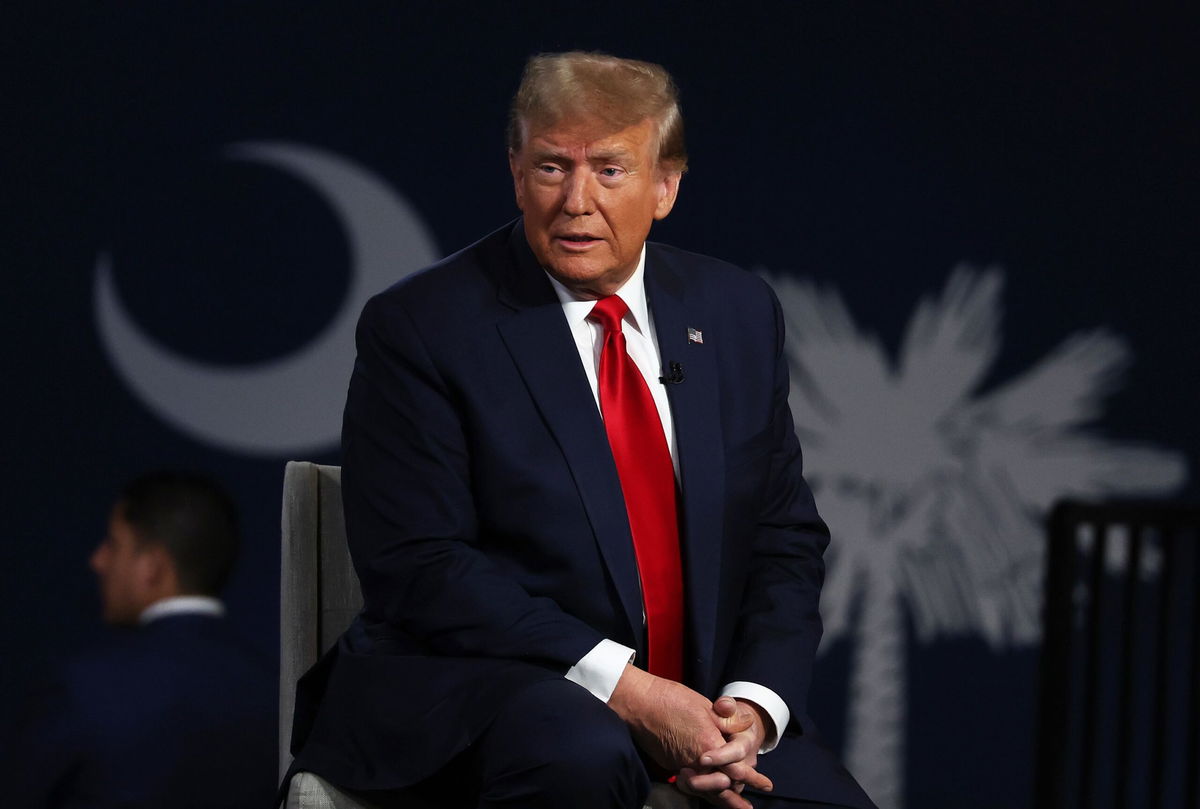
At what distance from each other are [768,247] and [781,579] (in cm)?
190

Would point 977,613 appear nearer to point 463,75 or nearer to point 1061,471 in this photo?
point 1061,471

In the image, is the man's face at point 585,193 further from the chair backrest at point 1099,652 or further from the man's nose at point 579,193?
the chair backrest at point 1099,652

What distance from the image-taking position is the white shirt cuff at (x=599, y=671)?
5.66 ft

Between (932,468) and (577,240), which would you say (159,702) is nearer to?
(577,240)

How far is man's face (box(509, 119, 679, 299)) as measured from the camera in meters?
1.87

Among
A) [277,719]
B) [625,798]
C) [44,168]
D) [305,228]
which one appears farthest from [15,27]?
[625,798]

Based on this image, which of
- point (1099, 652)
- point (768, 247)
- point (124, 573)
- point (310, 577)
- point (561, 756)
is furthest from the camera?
point (768, 247)

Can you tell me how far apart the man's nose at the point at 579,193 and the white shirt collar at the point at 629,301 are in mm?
113

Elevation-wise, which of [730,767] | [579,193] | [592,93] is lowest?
[730,767]

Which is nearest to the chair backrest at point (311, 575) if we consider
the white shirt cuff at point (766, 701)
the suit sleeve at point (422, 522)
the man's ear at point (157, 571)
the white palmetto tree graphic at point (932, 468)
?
the suit sleeve at point (422, 522)

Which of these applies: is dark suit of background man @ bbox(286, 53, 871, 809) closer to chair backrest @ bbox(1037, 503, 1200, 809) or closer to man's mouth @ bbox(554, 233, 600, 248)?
man's mouth @ bbox(554, 233, 600, 248)

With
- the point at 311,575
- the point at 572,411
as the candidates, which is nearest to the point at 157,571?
the point at 311,575

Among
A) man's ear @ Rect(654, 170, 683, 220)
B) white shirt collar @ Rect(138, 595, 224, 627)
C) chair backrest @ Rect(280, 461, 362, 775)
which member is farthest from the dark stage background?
man's ear @ Rect(654, 170, 683, 220)

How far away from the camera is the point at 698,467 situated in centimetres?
186
